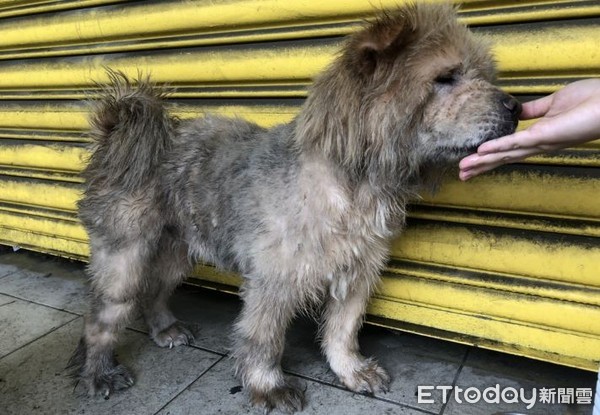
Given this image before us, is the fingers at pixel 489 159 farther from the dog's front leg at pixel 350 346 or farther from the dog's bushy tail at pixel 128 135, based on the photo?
the dog's bushy tail at pixel 128 135

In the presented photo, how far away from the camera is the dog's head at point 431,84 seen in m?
2.07

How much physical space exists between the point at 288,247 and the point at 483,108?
113 centimetres

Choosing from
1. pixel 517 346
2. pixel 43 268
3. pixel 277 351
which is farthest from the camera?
pixel 43 268

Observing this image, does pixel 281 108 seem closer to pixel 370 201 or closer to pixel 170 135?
pixel 170 135

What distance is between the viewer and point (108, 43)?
4188 mm

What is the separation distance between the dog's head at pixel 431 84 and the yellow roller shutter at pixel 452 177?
0.72m

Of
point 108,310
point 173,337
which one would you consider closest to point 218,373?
point 173,337

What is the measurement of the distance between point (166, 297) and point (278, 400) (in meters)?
1.21

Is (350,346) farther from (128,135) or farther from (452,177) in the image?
(128,135)

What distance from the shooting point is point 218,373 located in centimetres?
321

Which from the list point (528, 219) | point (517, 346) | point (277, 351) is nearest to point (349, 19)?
point (528, 219)

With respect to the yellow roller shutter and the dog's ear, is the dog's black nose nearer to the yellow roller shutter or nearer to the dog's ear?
the dog's ear

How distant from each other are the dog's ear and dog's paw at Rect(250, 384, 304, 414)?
178cm

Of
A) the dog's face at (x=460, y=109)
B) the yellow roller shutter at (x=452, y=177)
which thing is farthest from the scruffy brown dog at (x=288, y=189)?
the yellow roller shutter at (x=452, y=177)
